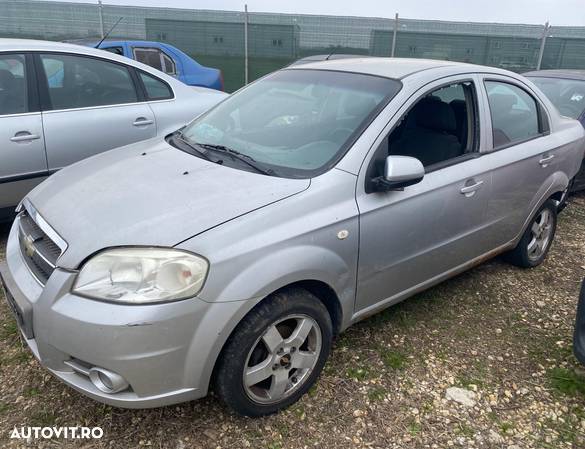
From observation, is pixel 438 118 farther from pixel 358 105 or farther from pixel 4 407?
pixel 4 407

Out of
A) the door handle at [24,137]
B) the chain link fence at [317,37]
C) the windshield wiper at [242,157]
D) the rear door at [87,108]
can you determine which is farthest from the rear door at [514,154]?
the chain link fence at [317,37]

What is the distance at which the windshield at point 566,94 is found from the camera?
219 inches

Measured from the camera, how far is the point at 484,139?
3154 millimetres

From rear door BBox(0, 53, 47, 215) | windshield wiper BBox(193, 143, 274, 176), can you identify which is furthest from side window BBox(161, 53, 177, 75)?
windshield wiper BBox(193, 143, 274, 176)

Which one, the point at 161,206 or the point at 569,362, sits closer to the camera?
the point at 161,206

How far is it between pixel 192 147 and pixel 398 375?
5.82ft

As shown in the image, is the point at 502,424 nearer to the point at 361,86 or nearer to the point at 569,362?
the point at 569,362

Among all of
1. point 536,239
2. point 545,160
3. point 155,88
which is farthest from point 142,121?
point 536,239

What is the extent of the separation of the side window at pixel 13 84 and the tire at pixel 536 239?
407cm

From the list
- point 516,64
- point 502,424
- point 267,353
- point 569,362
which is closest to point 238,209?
A: point 267,353

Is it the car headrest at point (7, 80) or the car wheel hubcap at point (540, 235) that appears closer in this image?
the car headrest at point (7, 80)

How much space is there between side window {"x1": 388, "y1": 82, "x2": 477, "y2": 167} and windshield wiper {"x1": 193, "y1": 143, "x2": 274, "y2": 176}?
96 cm

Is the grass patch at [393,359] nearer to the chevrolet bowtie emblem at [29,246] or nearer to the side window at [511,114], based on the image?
the side window at [511,114]

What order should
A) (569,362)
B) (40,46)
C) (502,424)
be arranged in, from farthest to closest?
1. (40,46)
2. (569,362)
3. (502,424)
